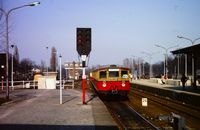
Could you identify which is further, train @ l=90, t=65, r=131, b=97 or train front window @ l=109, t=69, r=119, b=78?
train front window @ l=109, t=69, r=119, b=78

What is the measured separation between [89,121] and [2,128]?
397 cm

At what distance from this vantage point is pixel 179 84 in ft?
197

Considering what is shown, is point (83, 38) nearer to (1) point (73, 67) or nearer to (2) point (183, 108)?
(2) point (183, 108)

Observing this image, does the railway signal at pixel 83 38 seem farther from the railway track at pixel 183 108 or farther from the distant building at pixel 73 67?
the distant building at pixel 73 67

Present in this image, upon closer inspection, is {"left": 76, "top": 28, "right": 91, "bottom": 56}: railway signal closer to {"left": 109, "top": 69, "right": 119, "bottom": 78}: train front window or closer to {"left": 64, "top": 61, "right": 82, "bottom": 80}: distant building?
{"left": 109, "top": 69, "right": 119, "bottom": 78}: train front window

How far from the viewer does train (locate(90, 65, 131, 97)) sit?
1216 inches

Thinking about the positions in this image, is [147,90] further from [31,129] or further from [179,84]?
[31,129]

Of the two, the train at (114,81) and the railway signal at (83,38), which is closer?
the railway signal at (83,38)

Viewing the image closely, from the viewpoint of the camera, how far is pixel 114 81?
3102 cm

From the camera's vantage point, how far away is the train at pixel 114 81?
30.9 metres

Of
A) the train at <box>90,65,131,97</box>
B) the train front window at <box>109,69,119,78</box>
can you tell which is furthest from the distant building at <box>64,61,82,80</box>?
the train front window at <box>109,69,119,78</box>

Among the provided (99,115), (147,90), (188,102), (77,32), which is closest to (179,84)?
(147,90)

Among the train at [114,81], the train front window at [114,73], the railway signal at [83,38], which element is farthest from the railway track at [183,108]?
the railway signal at [83,38]

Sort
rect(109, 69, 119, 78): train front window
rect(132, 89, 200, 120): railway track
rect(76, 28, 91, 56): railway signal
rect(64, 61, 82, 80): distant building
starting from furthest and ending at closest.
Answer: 1. rect(64, 61, 82, 80): distant building
2. rect(109, 69, 119, 78): train front window
3. rect(76, 28, 91, 56): railway signal
4. rect(132, 89, 200, 120): railway track
